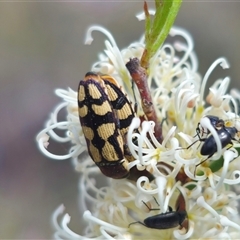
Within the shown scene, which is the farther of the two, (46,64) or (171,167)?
(46,64)

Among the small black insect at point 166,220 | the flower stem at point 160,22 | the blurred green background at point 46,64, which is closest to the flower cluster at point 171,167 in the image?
the small black insect at point 166,220

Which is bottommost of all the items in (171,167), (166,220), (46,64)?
(46,64)

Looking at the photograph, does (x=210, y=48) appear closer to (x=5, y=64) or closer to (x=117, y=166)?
(x=5, y=64)

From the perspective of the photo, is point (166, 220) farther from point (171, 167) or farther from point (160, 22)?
point (160, 22)

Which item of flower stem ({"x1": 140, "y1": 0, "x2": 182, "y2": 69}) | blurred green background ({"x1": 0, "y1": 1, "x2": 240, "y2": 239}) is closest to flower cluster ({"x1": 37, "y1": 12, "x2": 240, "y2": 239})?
flower stem ({"x1": 140, "y1": 0, "x2": 182, "y2": 69})

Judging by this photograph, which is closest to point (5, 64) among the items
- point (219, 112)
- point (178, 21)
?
point (178, 21)

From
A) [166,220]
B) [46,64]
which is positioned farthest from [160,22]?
[46,64]

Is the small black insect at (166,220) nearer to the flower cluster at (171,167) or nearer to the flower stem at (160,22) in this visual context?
the flower cluster at (171,167)

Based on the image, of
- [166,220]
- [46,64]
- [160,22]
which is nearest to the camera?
[160,22]
